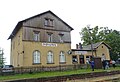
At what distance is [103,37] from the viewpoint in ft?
213

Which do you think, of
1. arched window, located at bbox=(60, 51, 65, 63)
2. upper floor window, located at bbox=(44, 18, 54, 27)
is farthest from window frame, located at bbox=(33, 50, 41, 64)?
upper floor window, located at bbox=(44, 18, 54, 27)

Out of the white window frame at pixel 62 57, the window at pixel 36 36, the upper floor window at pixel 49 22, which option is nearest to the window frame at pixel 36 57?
the window at pixel 36 36

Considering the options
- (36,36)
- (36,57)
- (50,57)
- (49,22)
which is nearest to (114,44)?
(49,22)

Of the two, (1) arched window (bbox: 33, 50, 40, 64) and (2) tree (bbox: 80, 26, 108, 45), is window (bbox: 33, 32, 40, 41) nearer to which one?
(1) arched window (bbox: 33, 50, 40, 64)

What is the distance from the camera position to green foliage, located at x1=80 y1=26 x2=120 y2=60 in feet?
191

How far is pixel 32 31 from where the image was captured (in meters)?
34.5

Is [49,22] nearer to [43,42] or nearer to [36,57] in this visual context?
[43,42]

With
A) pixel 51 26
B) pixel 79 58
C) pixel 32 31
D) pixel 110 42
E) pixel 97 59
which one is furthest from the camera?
pixel 110 42

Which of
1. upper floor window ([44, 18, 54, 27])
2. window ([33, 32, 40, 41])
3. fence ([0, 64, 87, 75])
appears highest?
upper floor window ([44, 18, 54, 27])

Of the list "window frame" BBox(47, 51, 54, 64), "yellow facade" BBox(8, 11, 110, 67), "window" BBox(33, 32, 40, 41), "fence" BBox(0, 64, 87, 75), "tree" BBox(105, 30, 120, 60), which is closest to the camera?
"fence" BBox(0, 64, 87, 75)

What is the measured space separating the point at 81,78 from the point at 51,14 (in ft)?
64.1

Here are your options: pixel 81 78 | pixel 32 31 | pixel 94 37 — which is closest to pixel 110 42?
pixel 94 37

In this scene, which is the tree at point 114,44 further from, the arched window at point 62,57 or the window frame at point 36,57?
the window frame at point 36,57

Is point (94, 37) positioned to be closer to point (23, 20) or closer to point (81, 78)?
point (23, 20)
